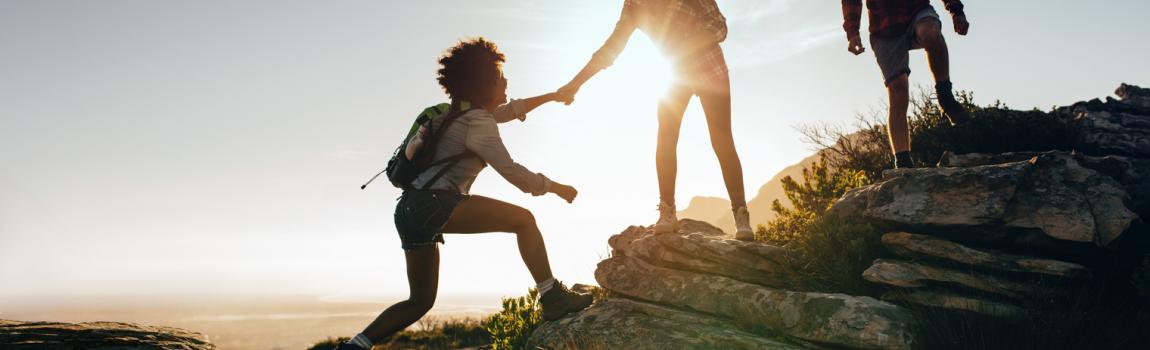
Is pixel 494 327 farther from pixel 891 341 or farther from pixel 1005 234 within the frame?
pixel 1005 234

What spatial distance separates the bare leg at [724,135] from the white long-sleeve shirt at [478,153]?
2263mm

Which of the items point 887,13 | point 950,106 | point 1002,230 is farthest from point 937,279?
point 887,13

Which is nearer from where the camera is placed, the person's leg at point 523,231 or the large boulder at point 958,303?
the person's leg at point 523,231

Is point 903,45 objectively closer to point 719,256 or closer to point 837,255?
point 837,255

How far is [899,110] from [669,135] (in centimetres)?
247

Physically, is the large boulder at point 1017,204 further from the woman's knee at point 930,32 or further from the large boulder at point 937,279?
the woman's knee at point 930,32

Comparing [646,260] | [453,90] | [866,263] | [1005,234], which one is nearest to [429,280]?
[453,90]

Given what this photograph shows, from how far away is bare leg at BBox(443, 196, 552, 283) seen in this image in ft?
12.4

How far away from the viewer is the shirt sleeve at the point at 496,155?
365 cm

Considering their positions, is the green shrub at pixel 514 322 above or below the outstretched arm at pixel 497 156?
below

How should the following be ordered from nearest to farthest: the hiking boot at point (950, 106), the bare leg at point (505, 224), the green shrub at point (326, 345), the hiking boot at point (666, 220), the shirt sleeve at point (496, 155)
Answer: the shirt sleeve at point (496, 155)
the bare leg at point (505, 224)
the hiking boot at point (950, 106)
the hiking boot at point (666, 220)
the green shrub at point (326, 345)

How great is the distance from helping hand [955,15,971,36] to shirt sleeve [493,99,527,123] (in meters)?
4.49

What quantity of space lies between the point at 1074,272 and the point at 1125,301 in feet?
1.56

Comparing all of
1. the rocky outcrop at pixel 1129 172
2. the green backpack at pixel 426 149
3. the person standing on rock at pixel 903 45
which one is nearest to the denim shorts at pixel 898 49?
the person standing on rock at pixel 903 45
